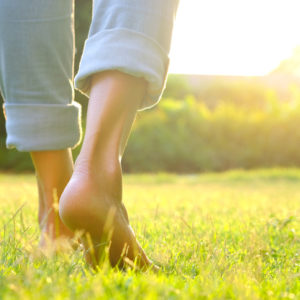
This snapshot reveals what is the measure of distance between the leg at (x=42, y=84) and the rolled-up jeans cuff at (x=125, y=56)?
13.4 inches

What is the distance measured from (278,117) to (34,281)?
40.1ft

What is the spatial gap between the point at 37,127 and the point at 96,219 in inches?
21.1

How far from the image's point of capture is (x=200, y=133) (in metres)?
12.6

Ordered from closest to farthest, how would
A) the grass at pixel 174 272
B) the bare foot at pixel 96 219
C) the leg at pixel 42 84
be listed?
the grass at pixel 174 272, the bare foot at pixel 96 219, the leg at pixel 42 84

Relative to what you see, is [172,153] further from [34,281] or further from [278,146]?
[34,281]

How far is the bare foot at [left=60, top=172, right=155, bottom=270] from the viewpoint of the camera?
1.07m

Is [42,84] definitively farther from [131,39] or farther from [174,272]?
[174,272]

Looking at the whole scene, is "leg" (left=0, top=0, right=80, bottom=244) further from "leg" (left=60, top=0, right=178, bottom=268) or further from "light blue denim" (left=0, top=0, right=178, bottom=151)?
"leg" (left=60, top=0, right=178, bottom=268)

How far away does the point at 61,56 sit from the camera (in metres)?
1.52

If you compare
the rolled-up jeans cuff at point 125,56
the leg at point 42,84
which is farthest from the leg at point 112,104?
the leg at point 42,84

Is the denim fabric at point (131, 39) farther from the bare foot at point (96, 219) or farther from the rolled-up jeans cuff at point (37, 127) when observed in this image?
the rolled-up jeans cuff at point (37, 127)

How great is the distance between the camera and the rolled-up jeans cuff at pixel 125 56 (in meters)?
1.09

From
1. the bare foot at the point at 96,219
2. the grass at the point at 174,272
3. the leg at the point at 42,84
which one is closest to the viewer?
the grass at the point at 174,272

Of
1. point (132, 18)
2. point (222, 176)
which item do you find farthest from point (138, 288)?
point (222, 176)
